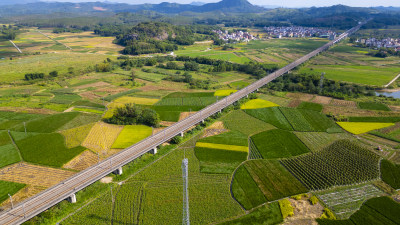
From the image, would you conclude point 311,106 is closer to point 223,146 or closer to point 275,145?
point 275,145

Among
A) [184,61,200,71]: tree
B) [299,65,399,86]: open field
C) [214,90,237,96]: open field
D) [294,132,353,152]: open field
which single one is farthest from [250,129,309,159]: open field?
[184,61,200,71]: tree

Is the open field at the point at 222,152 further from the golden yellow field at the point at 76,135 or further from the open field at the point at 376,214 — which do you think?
the golden yellow field at the point at 76,135

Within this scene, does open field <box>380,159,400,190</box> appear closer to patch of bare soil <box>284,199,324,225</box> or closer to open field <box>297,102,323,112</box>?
patch of bare soil <box>284,199,324,225</box>

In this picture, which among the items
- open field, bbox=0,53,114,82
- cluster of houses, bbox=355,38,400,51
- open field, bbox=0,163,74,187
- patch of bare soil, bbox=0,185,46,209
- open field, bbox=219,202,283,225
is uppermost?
cluster of houses, bbox=355,38,400,51

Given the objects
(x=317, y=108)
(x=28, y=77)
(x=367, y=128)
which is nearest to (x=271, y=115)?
(x=317, y=108)

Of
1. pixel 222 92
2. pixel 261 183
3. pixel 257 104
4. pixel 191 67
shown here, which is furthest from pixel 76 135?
pixel 191 67

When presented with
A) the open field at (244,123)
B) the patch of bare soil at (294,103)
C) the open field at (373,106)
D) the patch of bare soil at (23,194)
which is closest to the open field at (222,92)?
the open field at (244,123)
